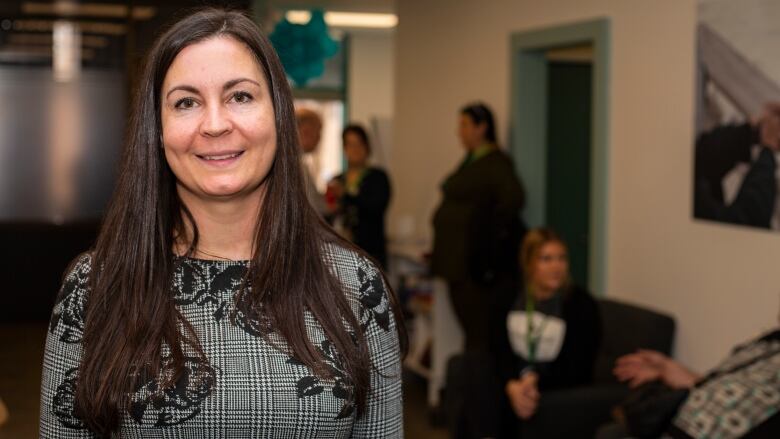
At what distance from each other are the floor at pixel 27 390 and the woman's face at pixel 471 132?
4.94ft

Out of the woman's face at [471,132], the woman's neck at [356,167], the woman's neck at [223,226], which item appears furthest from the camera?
the woman's neck at [356,167]

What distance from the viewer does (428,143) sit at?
25.0 ft

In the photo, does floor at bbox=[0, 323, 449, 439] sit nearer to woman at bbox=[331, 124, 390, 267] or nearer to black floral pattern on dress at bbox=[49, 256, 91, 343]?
woman at bbox=[331, 124, 390, 267]

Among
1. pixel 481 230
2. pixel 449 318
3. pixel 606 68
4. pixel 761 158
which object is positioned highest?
pixel 606 68

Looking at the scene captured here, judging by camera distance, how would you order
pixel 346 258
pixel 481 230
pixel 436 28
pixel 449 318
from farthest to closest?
pixel 436 28 → pixel 449 318 → pixel 481 230 → pixel 346 258

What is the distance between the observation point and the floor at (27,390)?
5.79m

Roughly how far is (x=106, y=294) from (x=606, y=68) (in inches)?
158

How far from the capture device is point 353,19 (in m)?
11.3

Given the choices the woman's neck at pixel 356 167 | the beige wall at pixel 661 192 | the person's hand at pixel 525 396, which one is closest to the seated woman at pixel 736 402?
the person's hand at pixel 525 396

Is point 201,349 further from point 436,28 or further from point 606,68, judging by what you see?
point 436,28

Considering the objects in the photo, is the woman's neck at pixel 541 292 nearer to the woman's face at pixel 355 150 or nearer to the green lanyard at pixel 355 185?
the green lanyard at pixel 355 185

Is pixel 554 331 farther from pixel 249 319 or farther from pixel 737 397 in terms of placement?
pixel 249 319

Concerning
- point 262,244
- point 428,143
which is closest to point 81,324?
point 262,244

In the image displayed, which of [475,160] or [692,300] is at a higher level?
[475,160]
